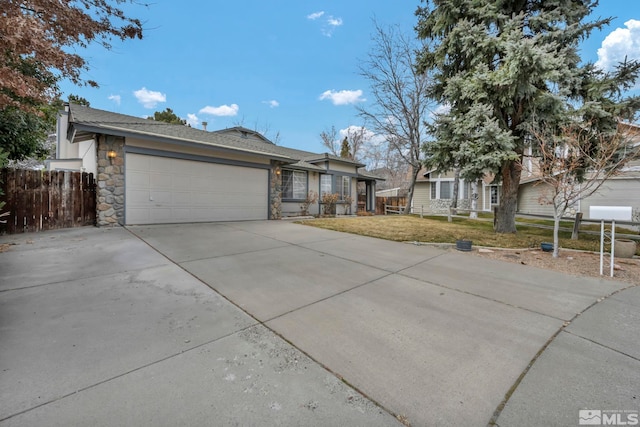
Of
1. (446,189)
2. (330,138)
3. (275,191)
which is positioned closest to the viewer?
(275,191)

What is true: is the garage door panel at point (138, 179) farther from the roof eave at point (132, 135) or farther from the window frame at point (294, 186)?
the window frame at point (294, 186)

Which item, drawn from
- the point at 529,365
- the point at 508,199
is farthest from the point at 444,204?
the point at 529,365

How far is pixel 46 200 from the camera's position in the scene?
7.52 meters

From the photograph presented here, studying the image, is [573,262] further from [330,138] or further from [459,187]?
[330,138]

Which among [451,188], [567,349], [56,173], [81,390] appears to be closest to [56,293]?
[81,390]

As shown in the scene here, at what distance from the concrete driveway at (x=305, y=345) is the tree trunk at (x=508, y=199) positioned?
5074 mm

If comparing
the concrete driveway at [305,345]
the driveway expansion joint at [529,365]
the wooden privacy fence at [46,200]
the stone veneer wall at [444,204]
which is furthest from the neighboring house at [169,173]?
the stone veneer wall at [444,204]

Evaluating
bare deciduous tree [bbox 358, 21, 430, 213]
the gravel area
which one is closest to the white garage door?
the gravel area

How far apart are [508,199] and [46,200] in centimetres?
1430

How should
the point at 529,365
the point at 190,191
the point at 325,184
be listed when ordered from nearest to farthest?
1. the point at 529,365
2. the point at 190,191
3. the point at 325,184

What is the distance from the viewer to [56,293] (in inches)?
127

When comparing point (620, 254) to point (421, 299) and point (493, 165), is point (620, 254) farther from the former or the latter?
point (421, 299)

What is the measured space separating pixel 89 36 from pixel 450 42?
9.60 metres

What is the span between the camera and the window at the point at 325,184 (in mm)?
15414
